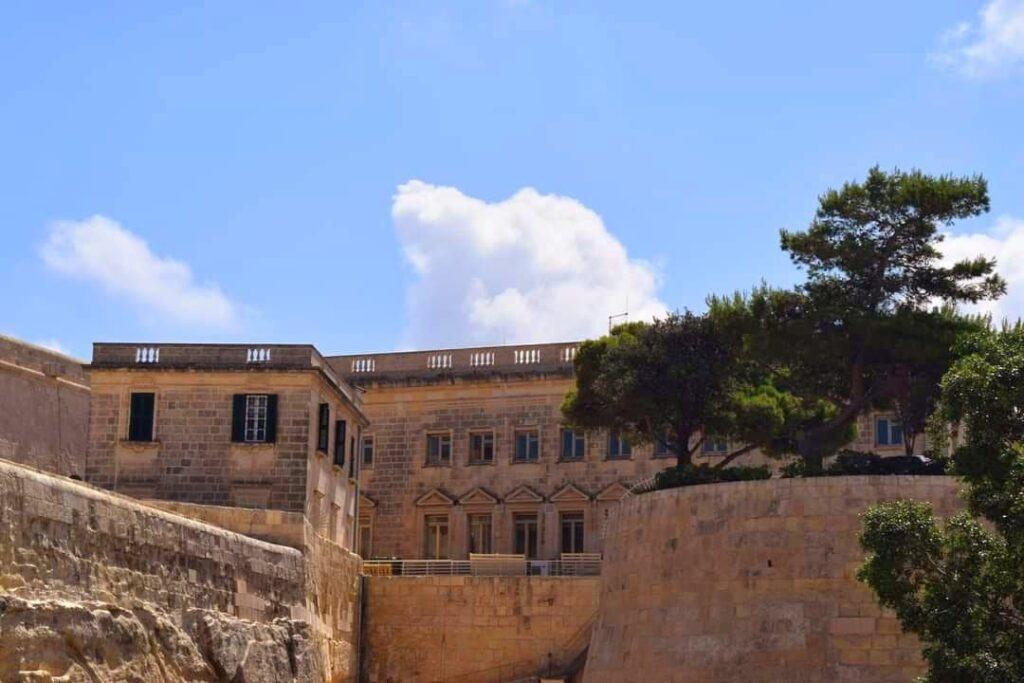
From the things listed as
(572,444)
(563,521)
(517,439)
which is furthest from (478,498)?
(572,444)

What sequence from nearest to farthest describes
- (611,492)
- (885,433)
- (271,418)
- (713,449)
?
(271,418) < (885,433) < (713,449) < (611,492)

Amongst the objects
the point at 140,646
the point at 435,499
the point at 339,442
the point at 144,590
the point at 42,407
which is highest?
the point at 42,407

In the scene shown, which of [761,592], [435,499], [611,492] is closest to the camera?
[761,592]

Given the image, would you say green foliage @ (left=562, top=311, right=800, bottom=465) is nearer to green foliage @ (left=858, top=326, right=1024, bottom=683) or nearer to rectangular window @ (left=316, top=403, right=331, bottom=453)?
rectangular window @ (left=316, top=403, right=331, bottom=453)

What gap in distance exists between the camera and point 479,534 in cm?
4381

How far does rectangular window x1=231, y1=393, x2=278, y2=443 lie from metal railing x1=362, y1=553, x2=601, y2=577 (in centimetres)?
377

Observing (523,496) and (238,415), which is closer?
(238,415)

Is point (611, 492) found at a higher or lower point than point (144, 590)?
higher

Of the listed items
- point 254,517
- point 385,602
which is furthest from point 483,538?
point 254,517

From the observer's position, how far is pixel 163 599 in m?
23.8

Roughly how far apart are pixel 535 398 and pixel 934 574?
25545 millimetres

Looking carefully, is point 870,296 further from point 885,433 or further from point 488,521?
point 488,521

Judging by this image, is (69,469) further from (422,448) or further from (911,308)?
(911,308)

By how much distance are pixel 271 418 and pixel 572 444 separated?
1037cm
